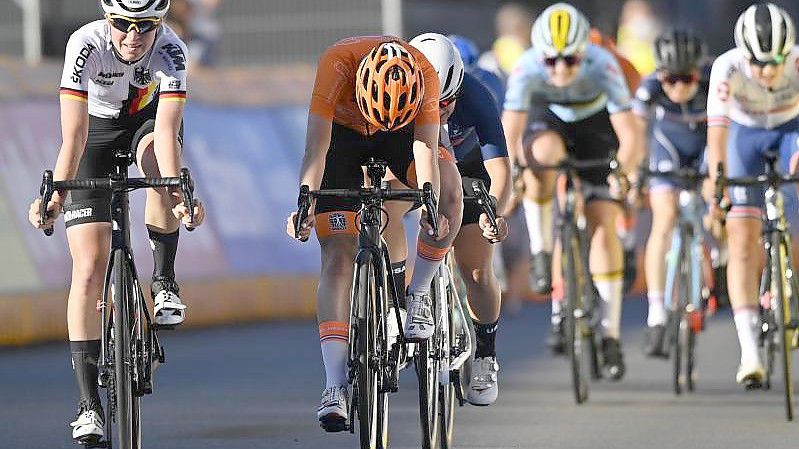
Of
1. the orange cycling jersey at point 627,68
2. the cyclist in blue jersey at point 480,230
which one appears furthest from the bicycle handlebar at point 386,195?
the orange cycling jersey at point 627,68

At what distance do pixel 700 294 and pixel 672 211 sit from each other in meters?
1.08

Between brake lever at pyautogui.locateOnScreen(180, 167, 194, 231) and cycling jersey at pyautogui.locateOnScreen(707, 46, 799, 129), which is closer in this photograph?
brake lever at pyautogui.locateOnScreen(180, 167, 194, 231)

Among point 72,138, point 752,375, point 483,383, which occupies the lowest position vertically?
point 752,375

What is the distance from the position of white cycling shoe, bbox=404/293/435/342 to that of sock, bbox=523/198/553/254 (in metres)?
4.31

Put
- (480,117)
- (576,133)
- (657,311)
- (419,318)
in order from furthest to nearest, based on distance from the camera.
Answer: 1. (657,311)
2. (576,133)
3. (480,117)
4. (419,318)

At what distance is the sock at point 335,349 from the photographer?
29.6 ft

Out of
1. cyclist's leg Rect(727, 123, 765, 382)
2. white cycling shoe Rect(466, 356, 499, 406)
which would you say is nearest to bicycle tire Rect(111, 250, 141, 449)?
white cycling shoe Rect(466, 356, 499, 406)

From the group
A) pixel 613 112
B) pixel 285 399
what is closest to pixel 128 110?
→ pixel 285 399

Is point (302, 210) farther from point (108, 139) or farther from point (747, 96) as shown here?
point (747, 96)

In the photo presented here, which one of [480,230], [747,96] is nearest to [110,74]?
[480,230]

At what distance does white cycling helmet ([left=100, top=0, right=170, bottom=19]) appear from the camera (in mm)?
9109

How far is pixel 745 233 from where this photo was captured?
12.4 meters

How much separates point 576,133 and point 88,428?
5.62 metres

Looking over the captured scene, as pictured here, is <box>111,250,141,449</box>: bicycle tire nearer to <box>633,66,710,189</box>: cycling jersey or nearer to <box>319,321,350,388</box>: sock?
<box>319,321,350,388</box>: sock
